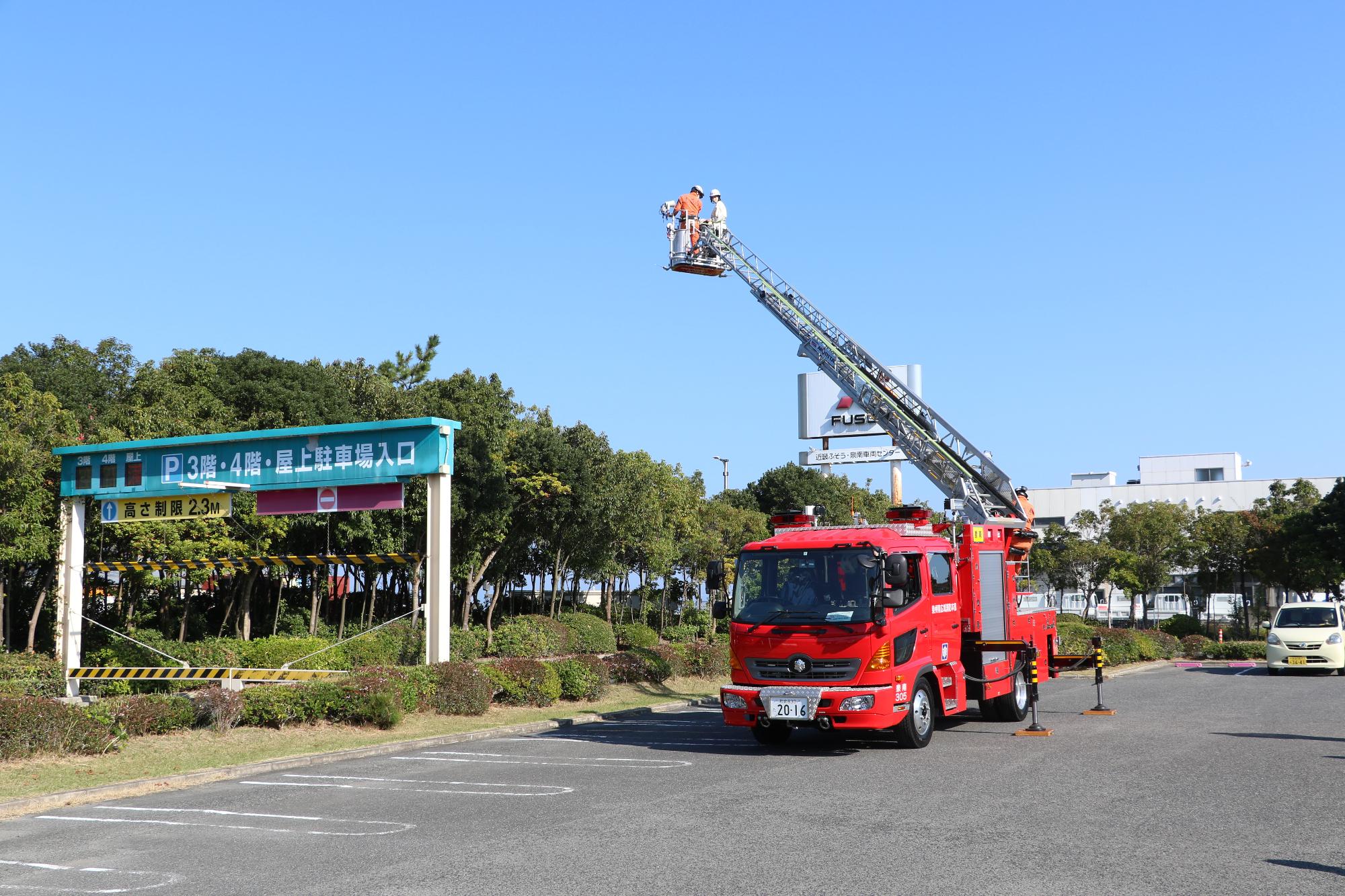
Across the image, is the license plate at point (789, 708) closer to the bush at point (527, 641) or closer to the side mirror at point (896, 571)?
the side mirror at point (896, 571)

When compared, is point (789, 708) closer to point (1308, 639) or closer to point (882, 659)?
point (882, 659)

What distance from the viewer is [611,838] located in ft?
29.3

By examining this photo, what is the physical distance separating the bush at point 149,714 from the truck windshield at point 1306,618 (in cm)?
2450

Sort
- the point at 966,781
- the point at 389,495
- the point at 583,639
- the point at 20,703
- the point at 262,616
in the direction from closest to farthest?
the point at 966,781
the point at 20,703
the point at 389,495
the point at 583,639
the point at 262,616

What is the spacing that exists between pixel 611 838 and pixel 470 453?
25.2 m

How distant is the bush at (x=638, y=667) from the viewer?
74.4 ft

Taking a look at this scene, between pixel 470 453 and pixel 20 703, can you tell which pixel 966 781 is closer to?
pixel 20 703

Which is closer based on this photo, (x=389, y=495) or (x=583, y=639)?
(x=389, y=495)

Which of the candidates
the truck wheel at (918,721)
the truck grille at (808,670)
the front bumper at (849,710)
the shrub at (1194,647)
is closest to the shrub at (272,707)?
the truck grille at (808,670)

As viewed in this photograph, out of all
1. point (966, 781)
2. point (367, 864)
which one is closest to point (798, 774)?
point (966, 781)

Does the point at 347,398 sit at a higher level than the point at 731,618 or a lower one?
higher

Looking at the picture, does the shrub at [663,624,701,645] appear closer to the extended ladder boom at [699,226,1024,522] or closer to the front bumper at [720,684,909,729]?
the extended ladder boom at [699,226,1024,522]

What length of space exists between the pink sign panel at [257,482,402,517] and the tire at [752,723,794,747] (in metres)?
7.91

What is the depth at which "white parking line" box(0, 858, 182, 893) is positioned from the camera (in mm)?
7660
